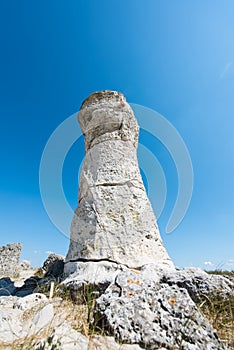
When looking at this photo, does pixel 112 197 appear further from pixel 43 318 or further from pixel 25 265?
pixel 25 265

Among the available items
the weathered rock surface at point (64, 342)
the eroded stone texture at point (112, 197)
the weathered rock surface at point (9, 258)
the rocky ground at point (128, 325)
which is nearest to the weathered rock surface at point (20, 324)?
the rocky ground at point (128, 325)

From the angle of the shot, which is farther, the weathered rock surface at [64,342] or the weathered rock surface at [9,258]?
the weathered rock surface at [9,258]

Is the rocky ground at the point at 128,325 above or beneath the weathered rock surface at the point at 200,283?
beneath

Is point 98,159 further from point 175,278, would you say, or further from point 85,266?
point 175,278

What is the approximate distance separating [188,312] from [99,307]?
36.0 inches

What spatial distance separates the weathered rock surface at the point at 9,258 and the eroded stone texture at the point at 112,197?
1033cm

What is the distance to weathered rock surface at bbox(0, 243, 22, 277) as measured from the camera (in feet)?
42.7

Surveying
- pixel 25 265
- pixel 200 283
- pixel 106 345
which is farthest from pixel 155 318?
pixel 25 265

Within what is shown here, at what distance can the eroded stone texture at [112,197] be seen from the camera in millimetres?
4824

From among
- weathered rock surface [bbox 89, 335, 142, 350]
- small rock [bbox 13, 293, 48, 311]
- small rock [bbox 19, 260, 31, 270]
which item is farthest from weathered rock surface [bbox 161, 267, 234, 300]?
small rock [bbox 19, 260, 31, 270]

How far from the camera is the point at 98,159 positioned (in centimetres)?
600

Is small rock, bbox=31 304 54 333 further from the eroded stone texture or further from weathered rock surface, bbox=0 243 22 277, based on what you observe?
weathered rock surface, bbox=0 243 22 277

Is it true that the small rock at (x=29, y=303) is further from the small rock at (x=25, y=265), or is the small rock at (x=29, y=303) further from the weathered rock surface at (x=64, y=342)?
the small rock at (x=25, y=265)

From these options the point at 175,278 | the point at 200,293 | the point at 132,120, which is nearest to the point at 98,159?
the point at 132,120
